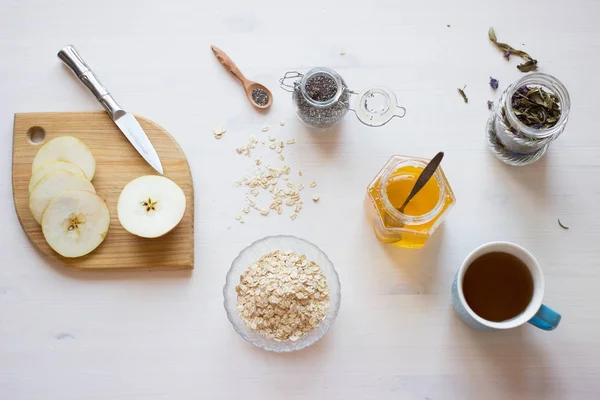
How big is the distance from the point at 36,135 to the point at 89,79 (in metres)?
0.17

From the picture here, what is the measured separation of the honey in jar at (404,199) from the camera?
1.13 meters

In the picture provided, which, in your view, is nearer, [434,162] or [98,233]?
[434,162]

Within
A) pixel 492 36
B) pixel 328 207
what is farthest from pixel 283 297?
pixel 492 36

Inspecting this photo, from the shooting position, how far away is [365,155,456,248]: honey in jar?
1129 millimetres

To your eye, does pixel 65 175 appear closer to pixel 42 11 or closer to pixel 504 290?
pixel 42 11

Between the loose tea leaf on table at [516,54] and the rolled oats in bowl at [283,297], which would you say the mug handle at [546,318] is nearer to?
the rolled oats in bowl at [283,297]

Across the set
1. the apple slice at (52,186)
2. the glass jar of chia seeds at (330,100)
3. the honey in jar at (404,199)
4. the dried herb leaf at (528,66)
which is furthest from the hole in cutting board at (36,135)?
the dried herb leaf at (528,66)

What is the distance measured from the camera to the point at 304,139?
1.28 m

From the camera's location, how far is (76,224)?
1202 mm

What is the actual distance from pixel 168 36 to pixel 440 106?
24.6 inches

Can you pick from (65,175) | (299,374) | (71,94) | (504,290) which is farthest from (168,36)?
(504,290)

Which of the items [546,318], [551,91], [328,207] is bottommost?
[546,318]

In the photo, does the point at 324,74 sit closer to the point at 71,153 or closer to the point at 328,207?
the point at 328,207

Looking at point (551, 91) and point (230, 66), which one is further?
point (230, 66)
